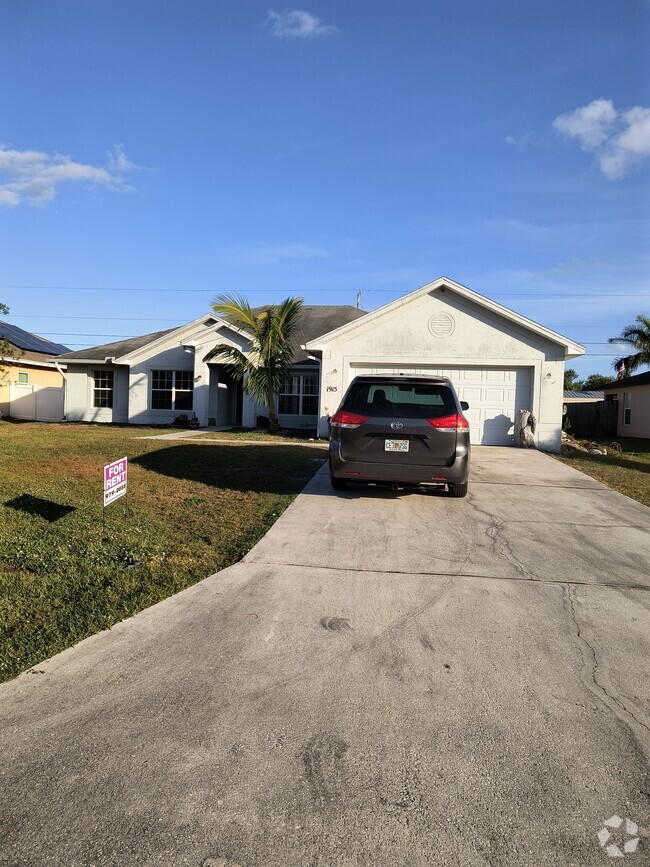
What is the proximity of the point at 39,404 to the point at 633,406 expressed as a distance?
27429mm

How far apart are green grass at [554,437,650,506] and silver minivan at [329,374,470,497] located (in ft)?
11.4

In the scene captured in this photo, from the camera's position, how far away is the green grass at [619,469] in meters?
9.59

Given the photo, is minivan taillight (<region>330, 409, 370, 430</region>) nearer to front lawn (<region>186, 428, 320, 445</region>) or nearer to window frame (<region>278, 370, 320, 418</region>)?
front lawn (<region>186, 428, 320, 445</region>)

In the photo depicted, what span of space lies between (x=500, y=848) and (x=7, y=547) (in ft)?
15.9

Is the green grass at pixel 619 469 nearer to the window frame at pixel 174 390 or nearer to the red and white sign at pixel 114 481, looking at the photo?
the red and white sign at pixel 114 481

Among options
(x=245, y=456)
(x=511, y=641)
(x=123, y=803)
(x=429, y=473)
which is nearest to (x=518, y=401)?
(x=245, y=456)

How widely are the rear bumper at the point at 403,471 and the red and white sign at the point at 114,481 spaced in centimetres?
259

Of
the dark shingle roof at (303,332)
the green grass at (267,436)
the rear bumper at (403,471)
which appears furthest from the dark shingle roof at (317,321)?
the rear bumper at (403,471)

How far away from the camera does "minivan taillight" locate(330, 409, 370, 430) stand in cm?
720

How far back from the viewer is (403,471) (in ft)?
23.3

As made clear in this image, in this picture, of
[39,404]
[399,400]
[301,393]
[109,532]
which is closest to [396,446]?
[399,400]

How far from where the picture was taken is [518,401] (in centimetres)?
1592

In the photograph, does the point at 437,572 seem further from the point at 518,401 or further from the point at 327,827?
the point at 518,401

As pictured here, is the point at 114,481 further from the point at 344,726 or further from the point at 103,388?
the point at 103,388
